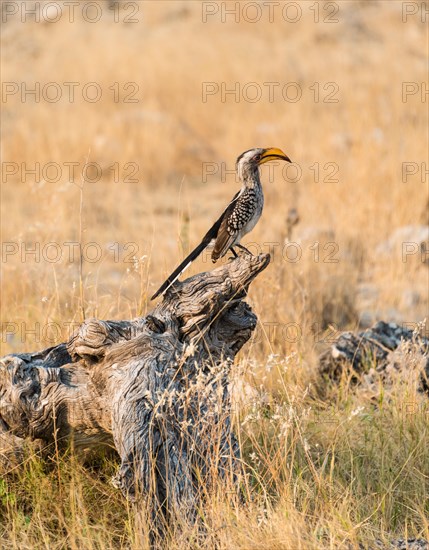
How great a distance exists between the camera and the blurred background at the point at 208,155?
5918 millimetres

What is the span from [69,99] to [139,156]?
8.24 ft

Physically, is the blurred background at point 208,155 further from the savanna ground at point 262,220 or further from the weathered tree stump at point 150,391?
Answer: the weathered tree stump at point 150,391

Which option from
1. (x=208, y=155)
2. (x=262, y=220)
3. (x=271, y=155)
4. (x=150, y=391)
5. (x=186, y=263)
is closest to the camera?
(x=150, y=391)

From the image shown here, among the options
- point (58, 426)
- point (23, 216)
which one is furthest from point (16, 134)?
point (58, 426)

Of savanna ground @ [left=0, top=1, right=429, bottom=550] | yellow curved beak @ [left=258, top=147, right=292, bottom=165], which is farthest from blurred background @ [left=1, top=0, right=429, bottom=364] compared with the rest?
yellow curved beak @ [left=258, top=147, right=292, bottom=165]

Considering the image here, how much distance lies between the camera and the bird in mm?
4184

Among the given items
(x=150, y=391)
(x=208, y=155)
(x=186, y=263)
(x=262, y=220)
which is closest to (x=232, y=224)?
(x=186, y=263)

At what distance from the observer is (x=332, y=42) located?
1692 centimetres

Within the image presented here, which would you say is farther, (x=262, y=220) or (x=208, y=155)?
(x=208, y=155)

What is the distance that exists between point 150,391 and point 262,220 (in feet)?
15.2

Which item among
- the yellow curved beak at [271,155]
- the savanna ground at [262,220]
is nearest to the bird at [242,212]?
the yellow curved beak at [271,155]

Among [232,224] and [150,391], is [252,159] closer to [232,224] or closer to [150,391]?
[232,224]

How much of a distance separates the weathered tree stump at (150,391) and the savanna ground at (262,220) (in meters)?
0.15

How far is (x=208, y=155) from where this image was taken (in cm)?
1145
